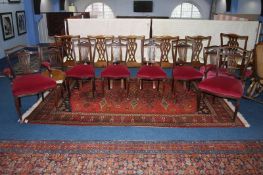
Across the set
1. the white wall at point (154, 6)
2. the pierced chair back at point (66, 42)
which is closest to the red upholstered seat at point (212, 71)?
the pierced chair back at point (66, 42)

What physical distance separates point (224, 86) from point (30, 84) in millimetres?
2662

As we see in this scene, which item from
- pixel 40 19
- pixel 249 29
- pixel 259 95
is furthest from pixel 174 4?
pixel 259 95

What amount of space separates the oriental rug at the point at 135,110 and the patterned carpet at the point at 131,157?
479 mm

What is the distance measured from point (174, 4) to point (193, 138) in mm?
13947

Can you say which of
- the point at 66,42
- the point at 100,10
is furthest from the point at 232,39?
the point at 100,10

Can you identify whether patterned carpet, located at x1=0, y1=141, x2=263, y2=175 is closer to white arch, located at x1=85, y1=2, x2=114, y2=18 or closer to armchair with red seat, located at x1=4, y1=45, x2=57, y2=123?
armchair with red seat, located at x1=4, y1=45, x2=57, y2=123

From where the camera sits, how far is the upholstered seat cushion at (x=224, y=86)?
3.18m

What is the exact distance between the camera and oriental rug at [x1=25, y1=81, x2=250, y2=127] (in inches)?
132

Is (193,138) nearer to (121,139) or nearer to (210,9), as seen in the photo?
(121,139)

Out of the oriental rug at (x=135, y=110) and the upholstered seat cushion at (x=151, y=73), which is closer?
the oriental rug at (x=135, y=110)

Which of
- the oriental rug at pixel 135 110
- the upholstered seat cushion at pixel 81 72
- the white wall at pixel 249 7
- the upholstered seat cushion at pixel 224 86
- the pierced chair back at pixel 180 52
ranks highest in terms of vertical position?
the white wall at pixel 249 7

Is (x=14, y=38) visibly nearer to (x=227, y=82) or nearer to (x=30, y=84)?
(x=30, y=84)

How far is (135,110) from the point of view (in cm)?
366

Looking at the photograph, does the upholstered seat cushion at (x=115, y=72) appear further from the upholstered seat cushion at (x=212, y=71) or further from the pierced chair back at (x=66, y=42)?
the upholstered seat cushion at (x=212, y=71)
